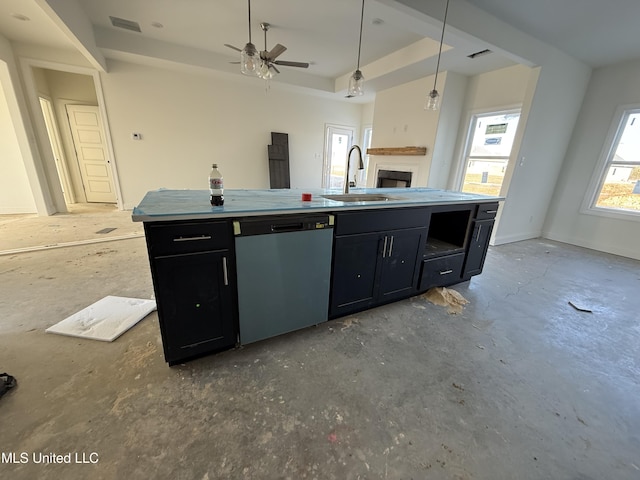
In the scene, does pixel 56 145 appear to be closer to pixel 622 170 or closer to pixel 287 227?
pixel 287 227

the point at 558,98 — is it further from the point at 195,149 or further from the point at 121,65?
the point at 121,65

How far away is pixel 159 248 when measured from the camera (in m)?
1.29

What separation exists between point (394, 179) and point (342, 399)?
4788mm

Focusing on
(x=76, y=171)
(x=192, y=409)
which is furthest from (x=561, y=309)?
(x=76, y=171)

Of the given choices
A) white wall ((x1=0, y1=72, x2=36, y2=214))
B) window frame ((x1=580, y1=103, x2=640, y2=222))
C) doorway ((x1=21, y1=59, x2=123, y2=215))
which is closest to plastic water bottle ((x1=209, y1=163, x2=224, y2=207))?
doorway ((x1=21, y1=59, x2=123, y2=215))

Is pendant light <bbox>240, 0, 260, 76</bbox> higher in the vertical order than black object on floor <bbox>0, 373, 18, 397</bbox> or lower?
higher

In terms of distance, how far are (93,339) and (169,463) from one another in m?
1.16

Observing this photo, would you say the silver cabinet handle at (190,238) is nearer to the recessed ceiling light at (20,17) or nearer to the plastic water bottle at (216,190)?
the plastic water bottle at (216,190)

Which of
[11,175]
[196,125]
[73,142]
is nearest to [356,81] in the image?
[196,125]

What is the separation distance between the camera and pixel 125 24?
3705mm

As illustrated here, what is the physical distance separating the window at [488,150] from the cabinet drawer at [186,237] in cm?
448

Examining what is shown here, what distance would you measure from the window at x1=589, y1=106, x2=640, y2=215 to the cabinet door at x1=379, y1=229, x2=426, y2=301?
4.16 m

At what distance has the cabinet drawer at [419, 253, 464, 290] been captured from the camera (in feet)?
7.88

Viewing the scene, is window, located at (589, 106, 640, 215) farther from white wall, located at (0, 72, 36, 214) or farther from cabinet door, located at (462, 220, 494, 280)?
white wall, located at (0, 72, 36, 214)
